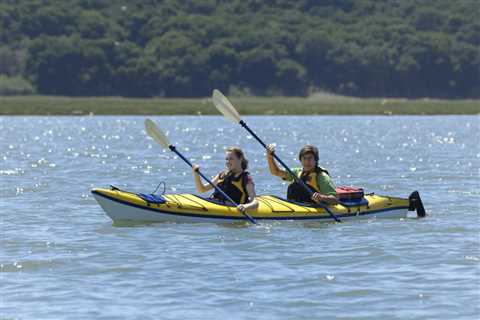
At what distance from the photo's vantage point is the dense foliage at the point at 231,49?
12388cm

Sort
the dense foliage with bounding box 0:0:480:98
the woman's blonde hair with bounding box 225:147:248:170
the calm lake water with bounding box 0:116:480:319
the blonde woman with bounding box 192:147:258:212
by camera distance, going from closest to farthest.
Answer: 1. the calm lake water with bounding box 0:116:480:319
2. the woman's blonde hair with bounding box 225:147:248:170
3. the blonde woman with bounding box 192:147:258:212
4. the dense foliage with bounding box 0:0:480:98

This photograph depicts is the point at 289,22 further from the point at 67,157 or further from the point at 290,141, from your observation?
the point at 67,157

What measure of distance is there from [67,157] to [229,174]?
57.9 ft

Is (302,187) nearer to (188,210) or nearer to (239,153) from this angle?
(239,153)

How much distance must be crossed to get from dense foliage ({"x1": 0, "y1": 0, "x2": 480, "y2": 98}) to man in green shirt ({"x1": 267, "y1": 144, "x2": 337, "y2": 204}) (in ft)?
343

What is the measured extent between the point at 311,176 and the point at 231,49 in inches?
4536

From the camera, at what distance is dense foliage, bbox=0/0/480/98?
406 ft

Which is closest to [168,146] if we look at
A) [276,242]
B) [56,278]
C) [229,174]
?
Result: [229,174]

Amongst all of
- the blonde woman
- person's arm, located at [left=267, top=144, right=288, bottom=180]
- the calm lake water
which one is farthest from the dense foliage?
the blonde woman

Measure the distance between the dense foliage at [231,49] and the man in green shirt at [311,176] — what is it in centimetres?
10462

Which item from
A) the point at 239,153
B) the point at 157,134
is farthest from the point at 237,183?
the point at 157,134

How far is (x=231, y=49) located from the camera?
13088cm

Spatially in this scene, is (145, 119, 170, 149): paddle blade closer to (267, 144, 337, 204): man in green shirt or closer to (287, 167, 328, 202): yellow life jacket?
(267, 144, 337, 204): man in green shirt

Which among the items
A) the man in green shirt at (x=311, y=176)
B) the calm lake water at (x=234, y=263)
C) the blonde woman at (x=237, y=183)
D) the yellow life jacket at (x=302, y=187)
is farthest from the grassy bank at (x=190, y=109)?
the blonde woman at (x=237, y=183)
